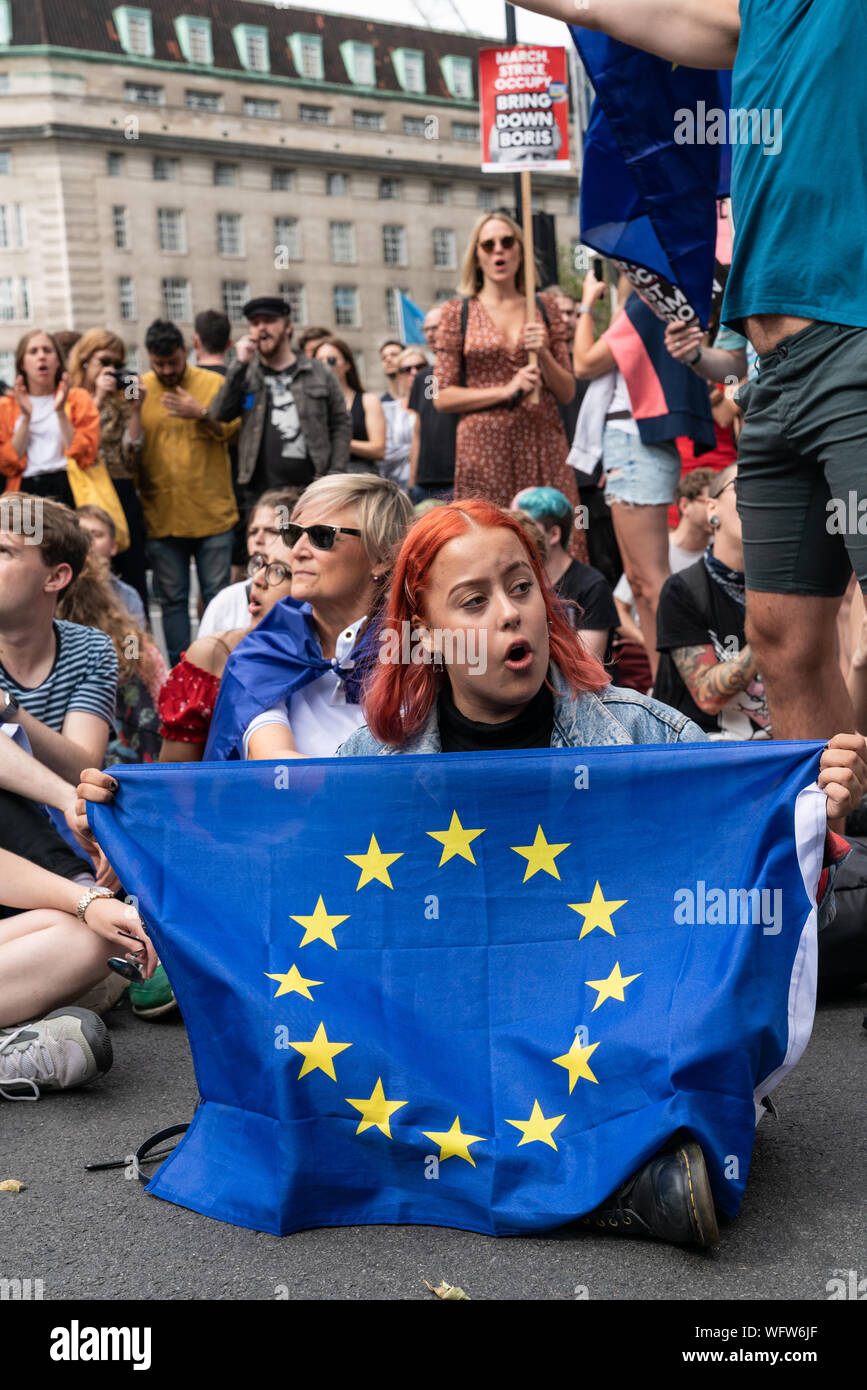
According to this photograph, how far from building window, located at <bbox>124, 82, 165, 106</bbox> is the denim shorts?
66144 mm

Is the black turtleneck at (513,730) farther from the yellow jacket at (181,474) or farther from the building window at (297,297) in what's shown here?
the building window at (297,297)

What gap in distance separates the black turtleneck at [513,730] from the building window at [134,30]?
241ft

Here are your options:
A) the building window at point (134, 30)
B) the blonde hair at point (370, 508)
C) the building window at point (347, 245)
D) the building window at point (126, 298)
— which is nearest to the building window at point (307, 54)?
the building window at point (134, 30)

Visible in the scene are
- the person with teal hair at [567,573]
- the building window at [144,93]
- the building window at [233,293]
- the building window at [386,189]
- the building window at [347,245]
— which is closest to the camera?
the person with teal hair at [567,573]

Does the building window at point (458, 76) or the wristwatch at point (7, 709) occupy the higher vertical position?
the building window at point (458, 76)

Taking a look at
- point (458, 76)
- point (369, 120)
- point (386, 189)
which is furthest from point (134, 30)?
point (458, 76)

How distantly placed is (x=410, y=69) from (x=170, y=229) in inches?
793

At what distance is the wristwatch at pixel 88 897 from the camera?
3.95 metres

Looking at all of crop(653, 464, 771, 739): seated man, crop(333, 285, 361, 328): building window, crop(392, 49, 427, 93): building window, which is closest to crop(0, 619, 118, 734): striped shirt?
crop(653, 464, 771, 739): seated man

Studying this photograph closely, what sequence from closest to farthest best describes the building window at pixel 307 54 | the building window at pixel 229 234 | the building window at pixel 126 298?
the building window at pixel 126 298
the building window at pixel 229 234
the building window at pixel 307 54

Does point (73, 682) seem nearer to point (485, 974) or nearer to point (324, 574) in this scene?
point (324, 574)

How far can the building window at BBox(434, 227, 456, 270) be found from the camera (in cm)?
7431
